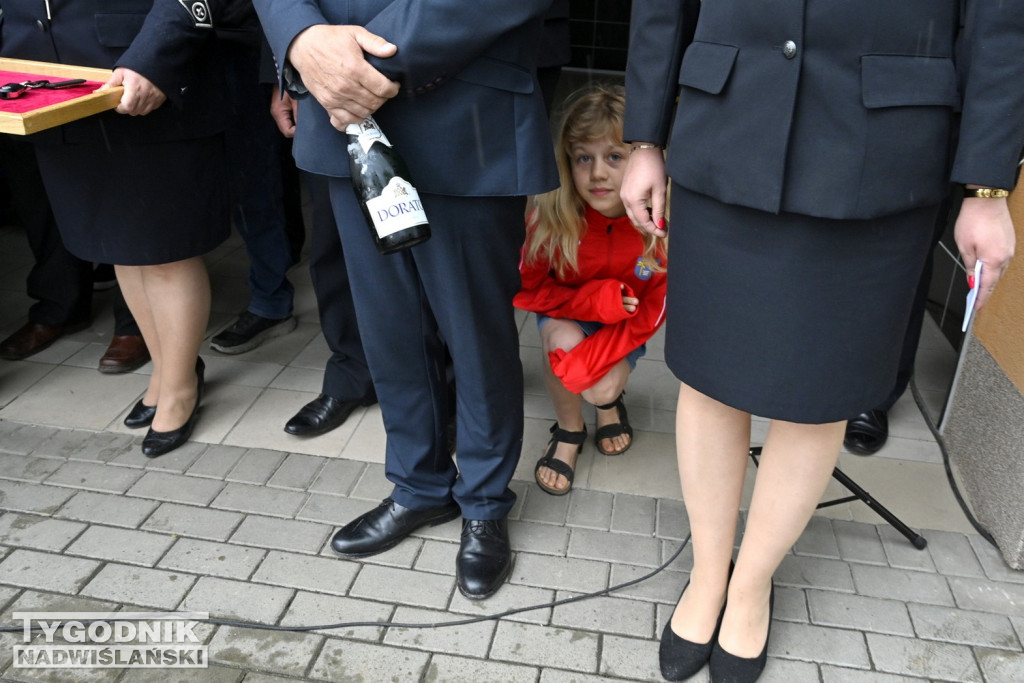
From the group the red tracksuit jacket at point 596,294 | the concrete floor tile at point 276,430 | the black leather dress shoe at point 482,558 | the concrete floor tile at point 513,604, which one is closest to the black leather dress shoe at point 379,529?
the black leather dress shoe at point 482,558

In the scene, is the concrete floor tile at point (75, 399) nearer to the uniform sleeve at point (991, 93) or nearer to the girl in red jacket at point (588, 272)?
the girl in red jacket at point (588, 272)

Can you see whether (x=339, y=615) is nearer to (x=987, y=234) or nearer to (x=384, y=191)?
(x=384, y=191)

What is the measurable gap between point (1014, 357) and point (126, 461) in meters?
2.60

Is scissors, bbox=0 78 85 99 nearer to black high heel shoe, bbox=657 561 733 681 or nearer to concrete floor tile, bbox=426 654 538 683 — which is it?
concrete floor tile, bbox=426 654 538 683

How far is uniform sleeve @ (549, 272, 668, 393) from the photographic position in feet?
8.19

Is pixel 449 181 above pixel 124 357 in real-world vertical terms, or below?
above

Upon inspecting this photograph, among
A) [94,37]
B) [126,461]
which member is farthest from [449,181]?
[126,461]

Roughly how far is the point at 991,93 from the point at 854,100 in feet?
0.68

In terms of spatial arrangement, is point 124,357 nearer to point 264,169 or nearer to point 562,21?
point 264,169

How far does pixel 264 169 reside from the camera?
359 centimetres

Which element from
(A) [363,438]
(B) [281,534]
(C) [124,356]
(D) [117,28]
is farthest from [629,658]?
(C) [124,356]

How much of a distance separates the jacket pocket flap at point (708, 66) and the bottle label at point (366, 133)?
0.61m

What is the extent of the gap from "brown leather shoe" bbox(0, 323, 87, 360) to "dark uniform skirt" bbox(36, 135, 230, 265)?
97cm

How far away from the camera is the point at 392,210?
5.59 feet
